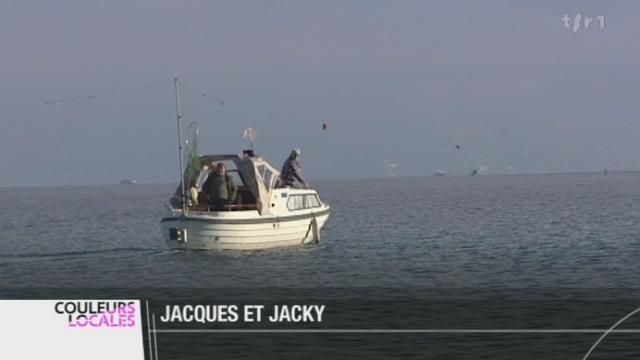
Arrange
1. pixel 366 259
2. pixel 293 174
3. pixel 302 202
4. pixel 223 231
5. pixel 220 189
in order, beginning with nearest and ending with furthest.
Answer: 1. pixel 223 231
2. pixel 220 189
3. pixel 366 259
4. pixel 302 202
5. pixel 293 174

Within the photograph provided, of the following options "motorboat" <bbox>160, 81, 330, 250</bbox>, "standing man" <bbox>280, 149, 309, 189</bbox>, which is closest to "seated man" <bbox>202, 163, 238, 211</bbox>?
"motorboat" <bbox>160, 81, 330, 250</bbox>

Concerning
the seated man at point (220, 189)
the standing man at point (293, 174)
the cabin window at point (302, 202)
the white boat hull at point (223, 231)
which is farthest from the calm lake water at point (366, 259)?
the standing man at point (293, 174)

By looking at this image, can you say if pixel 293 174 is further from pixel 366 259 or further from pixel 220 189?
pixel 220 189

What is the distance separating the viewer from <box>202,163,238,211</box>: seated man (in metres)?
40.6

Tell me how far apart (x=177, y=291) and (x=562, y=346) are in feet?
49.6

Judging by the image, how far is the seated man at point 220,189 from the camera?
4062 centimetres

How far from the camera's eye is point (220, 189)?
1597 inches

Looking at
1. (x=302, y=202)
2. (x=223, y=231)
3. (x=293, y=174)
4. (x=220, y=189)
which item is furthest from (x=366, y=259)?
(x=220, y=189)

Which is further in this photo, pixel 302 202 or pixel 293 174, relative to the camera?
pixel 293 174

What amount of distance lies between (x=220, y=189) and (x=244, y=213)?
1398 millimetres

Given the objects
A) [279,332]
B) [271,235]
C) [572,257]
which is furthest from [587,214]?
[279,332]

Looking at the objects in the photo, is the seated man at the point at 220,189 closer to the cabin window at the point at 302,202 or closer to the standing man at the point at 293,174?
the cabin window at the point at 302,202

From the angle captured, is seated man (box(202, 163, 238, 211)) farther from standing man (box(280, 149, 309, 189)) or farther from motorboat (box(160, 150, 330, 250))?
standing man (box(280, 149, 309, 189))

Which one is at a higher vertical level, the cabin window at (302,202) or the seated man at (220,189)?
the seated man at (220,189)
